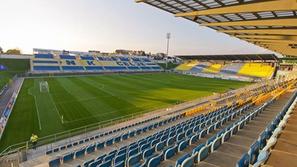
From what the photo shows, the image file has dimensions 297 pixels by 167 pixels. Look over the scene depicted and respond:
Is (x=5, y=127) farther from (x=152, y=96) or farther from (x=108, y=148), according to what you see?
(x=152, y=96)

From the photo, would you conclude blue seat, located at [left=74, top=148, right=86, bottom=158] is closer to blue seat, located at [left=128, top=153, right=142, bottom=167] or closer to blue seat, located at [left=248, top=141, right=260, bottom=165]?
blue seat, located at [left=128, top=153, right=142, bottom=167]

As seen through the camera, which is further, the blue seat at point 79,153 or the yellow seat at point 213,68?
the yellow seat at point 213,68


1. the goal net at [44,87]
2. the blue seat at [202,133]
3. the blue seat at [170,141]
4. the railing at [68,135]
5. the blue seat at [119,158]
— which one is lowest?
the railing at [68,135]

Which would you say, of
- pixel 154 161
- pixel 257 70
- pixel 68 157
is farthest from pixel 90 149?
pixel 257 70

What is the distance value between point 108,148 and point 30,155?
527cm

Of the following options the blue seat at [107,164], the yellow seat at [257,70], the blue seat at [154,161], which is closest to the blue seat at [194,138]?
the blue seat at [154,161]

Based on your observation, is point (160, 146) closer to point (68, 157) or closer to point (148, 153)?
point (148, 153)

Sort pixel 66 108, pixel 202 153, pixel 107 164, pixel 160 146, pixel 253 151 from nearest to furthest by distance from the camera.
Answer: pixel 253 151
pixel 202 153
pixel 107 164
pixel 160 146
pixel 66 108

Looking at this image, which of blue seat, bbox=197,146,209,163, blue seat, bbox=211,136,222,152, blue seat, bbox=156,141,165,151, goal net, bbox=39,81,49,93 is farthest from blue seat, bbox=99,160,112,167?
goal net, bbox=39,81,49,93

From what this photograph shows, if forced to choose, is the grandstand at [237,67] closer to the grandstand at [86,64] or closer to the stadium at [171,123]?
the grandstand at [86,64]

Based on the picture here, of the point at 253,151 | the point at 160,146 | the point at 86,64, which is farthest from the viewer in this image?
the point at 86,64

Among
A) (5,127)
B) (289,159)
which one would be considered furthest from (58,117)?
(289,159)

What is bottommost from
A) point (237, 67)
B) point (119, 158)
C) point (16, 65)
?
point (119, 158)

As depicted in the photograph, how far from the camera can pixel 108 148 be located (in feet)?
40.8
